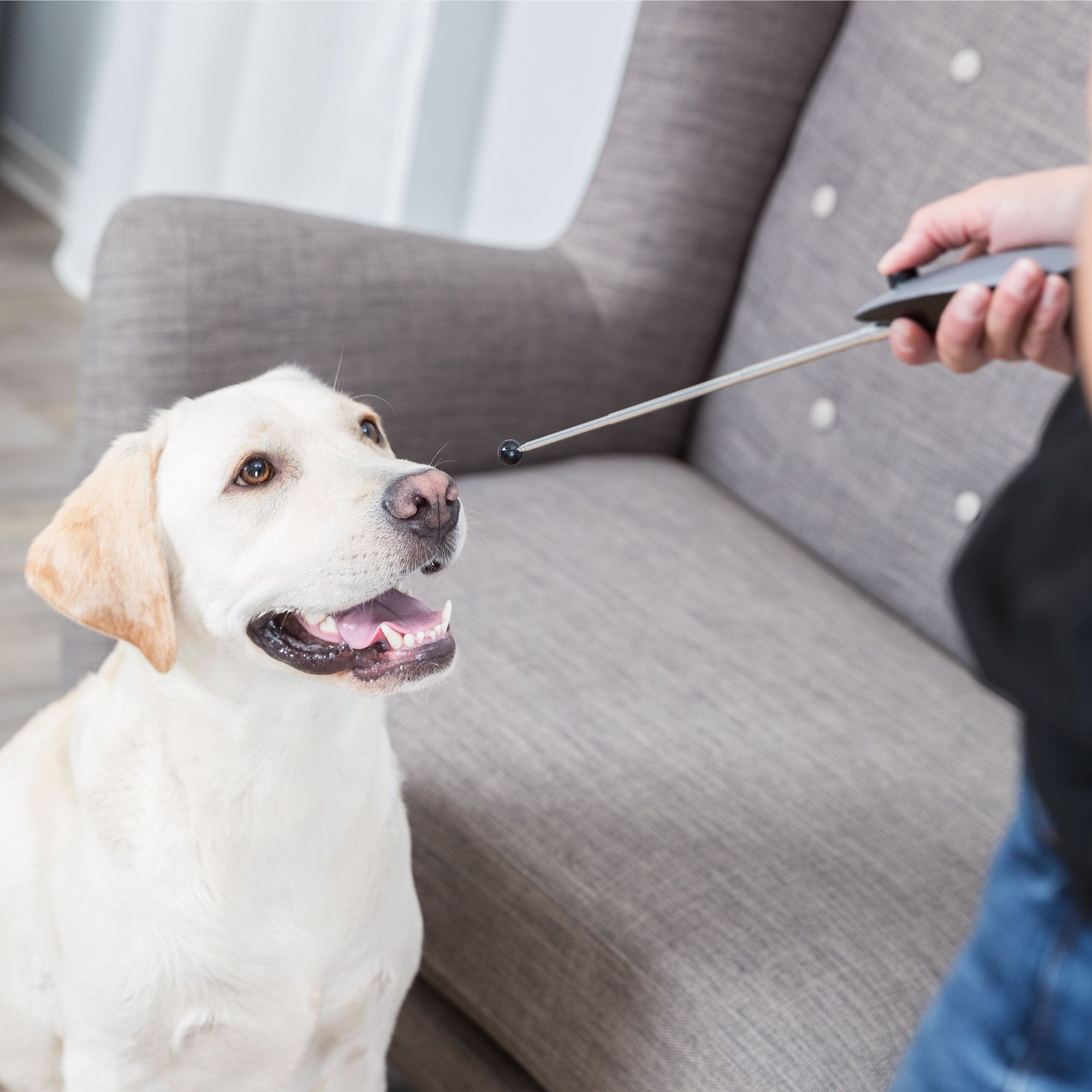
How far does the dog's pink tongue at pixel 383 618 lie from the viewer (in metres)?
0.98

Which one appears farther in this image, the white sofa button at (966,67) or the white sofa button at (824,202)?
the white sofa button at (824,202)

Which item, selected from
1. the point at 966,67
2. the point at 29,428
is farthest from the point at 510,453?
the point at 29,428

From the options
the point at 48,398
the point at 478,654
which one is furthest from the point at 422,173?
the point at 478,654

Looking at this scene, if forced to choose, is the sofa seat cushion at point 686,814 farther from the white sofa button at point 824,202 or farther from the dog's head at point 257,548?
the white sofa button at point 824,202

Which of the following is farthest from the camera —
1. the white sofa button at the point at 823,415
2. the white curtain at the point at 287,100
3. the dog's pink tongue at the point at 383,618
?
the white curtain at the point at 287,100

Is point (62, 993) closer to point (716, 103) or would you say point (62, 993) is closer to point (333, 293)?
point (333, 293)

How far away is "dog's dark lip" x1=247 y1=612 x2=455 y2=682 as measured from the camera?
0.95 metres

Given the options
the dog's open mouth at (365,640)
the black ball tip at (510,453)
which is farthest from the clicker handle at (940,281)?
the dog's open mouth at (365,640)

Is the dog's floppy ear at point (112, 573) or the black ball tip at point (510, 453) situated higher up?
the black ball tip at point (510, 453)

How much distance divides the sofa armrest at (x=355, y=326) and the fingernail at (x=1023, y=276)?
2.64 ft

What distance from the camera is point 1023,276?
0.88 meters

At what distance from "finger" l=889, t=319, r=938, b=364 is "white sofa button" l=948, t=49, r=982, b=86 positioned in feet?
2.16

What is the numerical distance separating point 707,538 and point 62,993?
934 mm

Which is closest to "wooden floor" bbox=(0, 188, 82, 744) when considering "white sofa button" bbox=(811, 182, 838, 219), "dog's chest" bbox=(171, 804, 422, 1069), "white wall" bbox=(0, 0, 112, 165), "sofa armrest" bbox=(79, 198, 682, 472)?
"white wall" bbox=(0, 0, 112, 165)
